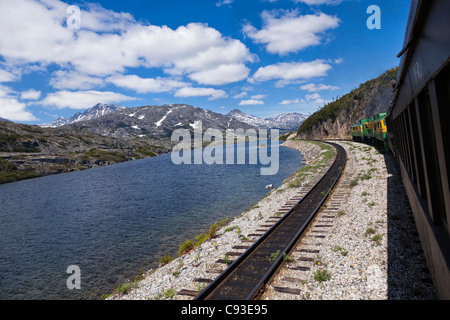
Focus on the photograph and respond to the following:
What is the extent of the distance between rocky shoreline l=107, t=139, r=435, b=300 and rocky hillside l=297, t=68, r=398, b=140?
2156 inches

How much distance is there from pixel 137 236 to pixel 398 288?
17012 millimetres

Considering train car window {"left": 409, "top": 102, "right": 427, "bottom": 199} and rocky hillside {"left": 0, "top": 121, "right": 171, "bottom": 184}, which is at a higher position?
rocky hillside {"left": 0, "top": 121, "right": 171, "bottom": 184}

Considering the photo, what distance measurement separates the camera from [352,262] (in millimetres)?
8094

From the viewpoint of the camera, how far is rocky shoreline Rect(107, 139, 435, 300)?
6.67 meters

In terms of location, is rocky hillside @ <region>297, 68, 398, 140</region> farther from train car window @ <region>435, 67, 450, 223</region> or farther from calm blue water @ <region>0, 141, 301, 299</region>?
train car window @ <region>435, 67, 450, 223</region>

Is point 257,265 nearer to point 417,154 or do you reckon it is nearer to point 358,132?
point 417,154

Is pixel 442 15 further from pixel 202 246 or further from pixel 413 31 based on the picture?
pixel 202 246

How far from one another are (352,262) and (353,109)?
266 ft

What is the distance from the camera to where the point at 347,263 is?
8.09m

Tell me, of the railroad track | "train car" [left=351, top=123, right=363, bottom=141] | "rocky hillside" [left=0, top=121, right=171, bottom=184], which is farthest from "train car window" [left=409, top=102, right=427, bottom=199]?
"rocky hillside" [left=0, top=121, right=171, bottom=184]

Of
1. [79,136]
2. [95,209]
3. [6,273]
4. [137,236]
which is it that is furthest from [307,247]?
[79,136]

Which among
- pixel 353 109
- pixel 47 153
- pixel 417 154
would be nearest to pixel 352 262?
pixel 417 154

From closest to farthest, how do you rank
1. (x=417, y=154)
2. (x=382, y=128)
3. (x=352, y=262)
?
1. (x=417, y=154)
2. (x=352, y=262)
3. (x=382, y=128)

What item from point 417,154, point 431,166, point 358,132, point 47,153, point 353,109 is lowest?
point 431,166
